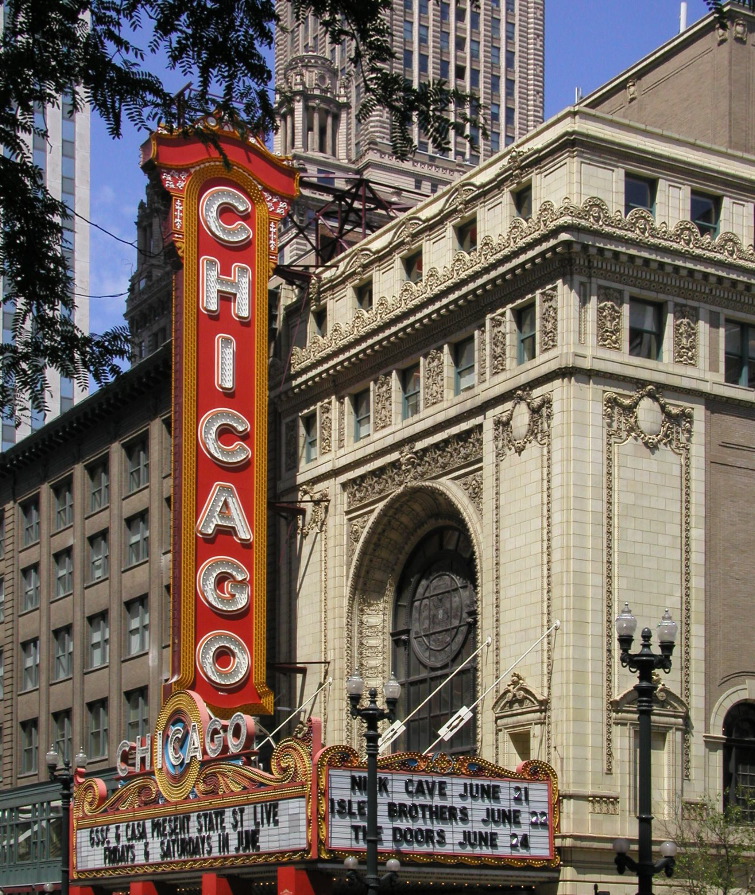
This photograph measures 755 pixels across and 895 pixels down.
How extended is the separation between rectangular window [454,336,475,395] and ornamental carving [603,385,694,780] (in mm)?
5146

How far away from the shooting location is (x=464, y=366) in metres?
45.7

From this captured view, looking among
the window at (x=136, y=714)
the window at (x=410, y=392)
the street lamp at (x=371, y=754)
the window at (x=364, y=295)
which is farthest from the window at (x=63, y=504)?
the street lamp at (x=371, y=754)

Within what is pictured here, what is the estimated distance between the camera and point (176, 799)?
1709 inches

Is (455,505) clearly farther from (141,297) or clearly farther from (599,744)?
(141,297)

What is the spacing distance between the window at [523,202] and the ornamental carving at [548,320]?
279 centimetres

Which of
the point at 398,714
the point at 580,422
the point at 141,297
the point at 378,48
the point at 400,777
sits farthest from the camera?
the point at 141,297

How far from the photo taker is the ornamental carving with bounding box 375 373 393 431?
48594 mm

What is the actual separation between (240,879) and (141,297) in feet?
226

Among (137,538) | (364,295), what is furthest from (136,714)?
(364,295)

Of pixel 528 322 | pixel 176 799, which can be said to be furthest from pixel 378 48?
pixel 176 799

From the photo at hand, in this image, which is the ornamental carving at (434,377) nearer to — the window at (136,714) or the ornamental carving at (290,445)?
the ornamental carving at (290,445)

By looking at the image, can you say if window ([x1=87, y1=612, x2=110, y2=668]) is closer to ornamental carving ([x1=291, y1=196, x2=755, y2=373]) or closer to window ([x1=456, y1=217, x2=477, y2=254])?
ornamental carving ([x1=291, y1=196, x2=755, y2=373])

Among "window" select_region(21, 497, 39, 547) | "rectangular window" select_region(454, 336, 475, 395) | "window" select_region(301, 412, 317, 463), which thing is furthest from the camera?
"window" select_region(21, 497, 39, 547)

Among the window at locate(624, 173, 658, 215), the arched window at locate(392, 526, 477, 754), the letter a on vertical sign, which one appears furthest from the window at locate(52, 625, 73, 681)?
the window at locate(624, 173, 658, 215)
